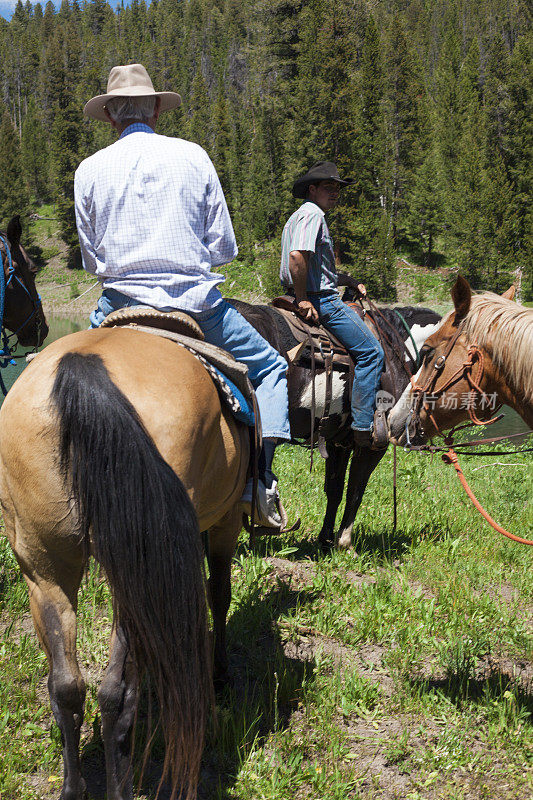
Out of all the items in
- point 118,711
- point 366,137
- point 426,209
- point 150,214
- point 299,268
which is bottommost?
point 118,711

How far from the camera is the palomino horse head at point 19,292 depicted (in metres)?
5.58

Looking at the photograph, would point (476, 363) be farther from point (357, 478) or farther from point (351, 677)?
point (357, 478)

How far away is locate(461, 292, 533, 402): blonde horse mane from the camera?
316 cm

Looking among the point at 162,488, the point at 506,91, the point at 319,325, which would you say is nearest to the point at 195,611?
the point at 162,488

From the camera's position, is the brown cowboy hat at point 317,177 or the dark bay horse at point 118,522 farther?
the brown cowboy hat at point 317,177

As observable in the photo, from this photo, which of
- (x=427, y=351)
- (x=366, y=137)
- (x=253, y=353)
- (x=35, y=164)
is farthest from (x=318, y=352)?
(x=35, y=164)

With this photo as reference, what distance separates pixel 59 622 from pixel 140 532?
454 mm

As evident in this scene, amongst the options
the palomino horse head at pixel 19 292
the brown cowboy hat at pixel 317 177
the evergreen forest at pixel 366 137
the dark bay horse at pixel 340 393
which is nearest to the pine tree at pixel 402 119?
the evergreen forest at pixel 366 137

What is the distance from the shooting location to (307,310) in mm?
5016

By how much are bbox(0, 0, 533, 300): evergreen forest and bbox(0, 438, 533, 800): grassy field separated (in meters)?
34.7

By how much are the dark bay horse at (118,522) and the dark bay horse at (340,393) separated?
8.42 feet

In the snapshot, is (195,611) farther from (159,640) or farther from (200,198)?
(200,198)

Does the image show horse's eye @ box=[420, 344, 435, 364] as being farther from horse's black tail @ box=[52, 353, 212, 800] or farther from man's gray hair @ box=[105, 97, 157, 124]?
horse's black tail @ box=[52, 353, 212, 800]

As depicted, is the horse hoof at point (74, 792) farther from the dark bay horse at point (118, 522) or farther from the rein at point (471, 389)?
the rein at point (471, 389)
